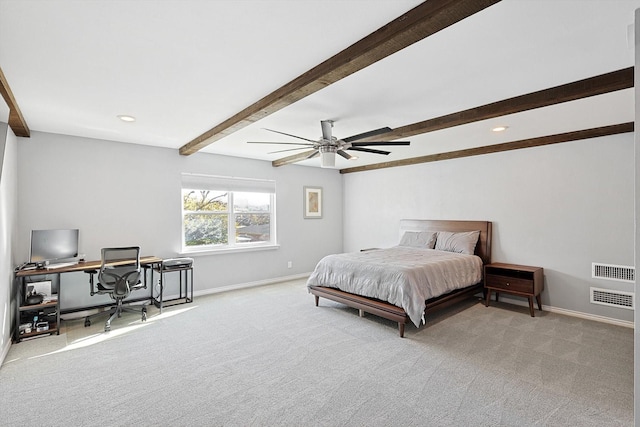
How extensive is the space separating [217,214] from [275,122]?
102 inches

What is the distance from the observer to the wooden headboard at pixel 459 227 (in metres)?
4.96

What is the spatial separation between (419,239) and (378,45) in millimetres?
4293

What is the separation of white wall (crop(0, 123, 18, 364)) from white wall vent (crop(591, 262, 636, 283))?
6612 mm

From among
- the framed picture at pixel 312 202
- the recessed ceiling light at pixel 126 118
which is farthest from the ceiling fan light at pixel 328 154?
the framed picture at pixel 312 202

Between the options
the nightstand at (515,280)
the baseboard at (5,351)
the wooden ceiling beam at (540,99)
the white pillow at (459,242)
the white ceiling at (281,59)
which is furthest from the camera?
the white pillow at (459,242)

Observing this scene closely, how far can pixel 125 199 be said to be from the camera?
448 cm

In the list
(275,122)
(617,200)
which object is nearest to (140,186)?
(275,122)

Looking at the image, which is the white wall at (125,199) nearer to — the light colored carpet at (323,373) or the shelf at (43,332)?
the shelf at (43,332)

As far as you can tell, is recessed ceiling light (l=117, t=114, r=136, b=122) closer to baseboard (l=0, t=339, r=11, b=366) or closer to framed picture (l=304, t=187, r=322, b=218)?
baseboard (l=0, t=339, r=11, b=366)

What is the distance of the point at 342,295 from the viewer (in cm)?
416

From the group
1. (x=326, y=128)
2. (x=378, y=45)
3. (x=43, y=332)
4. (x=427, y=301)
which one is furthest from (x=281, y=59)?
(x=43, y=332)

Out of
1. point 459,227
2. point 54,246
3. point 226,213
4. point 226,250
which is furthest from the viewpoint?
point 226,213

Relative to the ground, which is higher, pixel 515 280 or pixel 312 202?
pixel 312 202

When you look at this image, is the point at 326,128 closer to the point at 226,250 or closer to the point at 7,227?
the point at 226,250
